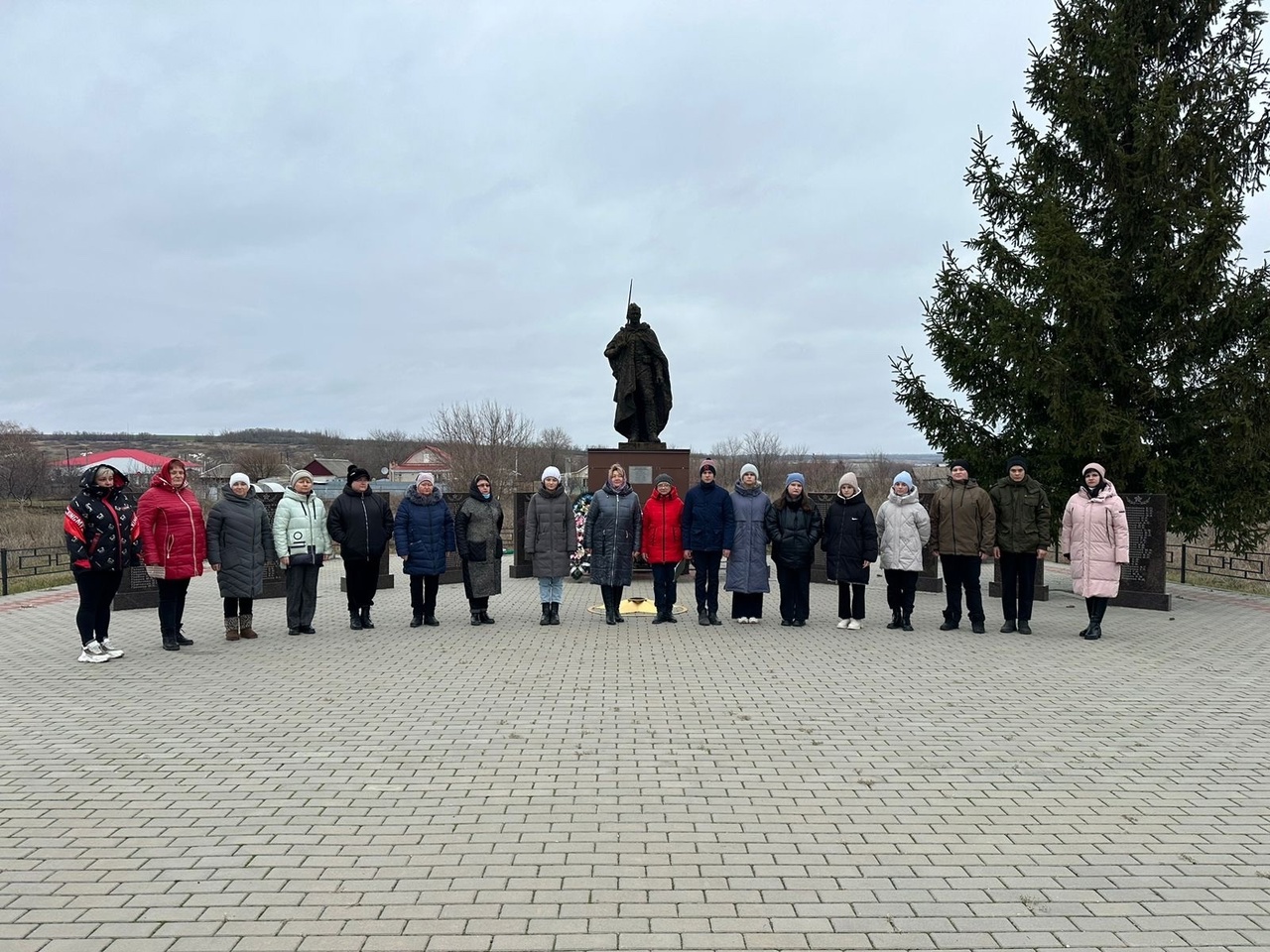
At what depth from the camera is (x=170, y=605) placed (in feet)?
29.5

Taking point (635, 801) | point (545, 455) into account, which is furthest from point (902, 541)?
point (545, 455)

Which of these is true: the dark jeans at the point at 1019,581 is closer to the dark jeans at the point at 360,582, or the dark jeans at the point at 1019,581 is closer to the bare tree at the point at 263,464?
the dark jeans at the point at 360,582

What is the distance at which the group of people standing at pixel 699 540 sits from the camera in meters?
9.63

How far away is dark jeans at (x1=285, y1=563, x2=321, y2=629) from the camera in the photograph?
10.0 meters

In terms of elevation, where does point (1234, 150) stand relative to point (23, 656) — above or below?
above

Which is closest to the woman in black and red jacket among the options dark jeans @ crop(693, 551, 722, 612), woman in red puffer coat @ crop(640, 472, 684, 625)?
woman in red puffer coat @ crop(640, 472, 684, 625)

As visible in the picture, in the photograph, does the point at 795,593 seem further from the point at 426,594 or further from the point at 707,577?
the point at 426,594

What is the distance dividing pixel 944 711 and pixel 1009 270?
32.4 feet

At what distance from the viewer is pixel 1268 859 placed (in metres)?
3.88

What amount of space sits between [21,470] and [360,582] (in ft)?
164

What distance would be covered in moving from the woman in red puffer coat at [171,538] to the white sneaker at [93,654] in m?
0.69

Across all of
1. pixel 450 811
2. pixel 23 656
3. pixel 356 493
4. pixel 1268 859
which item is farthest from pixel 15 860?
pixel 356 493

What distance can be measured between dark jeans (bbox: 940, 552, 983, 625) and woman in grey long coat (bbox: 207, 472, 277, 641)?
727 cm

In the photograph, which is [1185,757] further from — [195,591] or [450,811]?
[195,591]
